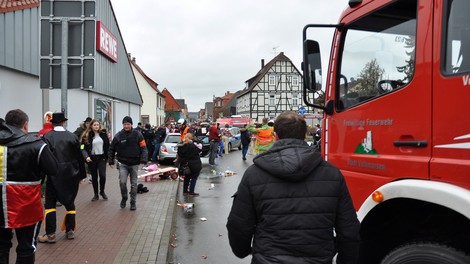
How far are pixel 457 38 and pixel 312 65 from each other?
46.0 inches

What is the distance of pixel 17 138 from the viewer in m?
3.69

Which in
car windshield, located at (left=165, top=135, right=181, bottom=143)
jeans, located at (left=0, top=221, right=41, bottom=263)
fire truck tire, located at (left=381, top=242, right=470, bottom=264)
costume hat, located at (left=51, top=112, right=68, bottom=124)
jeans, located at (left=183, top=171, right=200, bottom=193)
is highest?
costume hat, located at (left=51, top=112, right=68, bottom=124)

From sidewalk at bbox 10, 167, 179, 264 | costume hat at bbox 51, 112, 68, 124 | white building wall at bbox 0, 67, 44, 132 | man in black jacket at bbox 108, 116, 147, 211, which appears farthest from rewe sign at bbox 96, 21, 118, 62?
costume hat at bbox 51, 112, 68, 124

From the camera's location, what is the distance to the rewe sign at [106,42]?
15.8 m

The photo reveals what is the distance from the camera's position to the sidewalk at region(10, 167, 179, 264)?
16.7 ft

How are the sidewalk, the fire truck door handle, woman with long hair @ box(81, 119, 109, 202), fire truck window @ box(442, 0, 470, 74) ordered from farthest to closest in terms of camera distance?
1. woman with long hair @ box(81, 119, 109, 202)
2. the sidewalk
3. the fire truck door handle
4. fire truck window @ box(442, 0, 470, 74)

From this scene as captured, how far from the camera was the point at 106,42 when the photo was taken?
678 inches

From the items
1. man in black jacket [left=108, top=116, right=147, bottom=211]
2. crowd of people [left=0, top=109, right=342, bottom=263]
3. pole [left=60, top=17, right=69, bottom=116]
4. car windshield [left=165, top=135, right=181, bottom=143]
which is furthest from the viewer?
car windshield [left=165, top=135, right=181, bottom=143]

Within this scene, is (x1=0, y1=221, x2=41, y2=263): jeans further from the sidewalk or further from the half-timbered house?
the half-timbered house

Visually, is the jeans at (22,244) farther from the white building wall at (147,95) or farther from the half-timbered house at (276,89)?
the half-timbered house at (276,89)

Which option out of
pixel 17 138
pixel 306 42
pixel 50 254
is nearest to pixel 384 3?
pixel 306 42

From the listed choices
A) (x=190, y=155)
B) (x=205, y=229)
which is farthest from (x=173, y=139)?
(x=205, y=229)

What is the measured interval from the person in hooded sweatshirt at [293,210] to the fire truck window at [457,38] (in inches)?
39.5

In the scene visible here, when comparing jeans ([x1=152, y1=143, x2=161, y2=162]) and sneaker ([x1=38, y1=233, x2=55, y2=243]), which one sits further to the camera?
jeans ([x1=152, y1=143, x2=161, y2=162])
